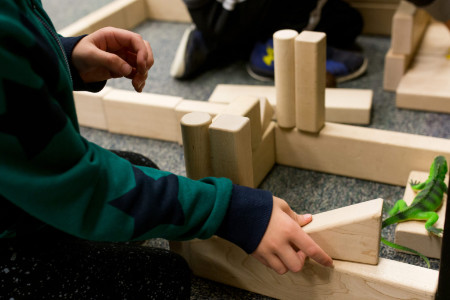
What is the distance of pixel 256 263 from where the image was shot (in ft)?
2.47

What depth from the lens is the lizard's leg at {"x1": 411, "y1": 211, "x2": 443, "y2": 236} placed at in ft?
2.58

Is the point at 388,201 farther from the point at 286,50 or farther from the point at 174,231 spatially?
the point at 174,231

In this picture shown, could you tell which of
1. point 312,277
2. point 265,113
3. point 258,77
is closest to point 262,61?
point 258,77

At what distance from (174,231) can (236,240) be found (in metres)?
0.08

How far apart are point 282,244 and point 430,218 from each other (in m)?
0.30

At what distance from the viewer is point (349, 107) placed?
1.15 metres

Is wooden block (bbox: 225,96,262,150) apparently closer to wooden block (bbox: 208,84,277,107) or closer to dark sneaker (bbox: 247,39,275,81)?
wooden block (bbox: 208,84,277,107)

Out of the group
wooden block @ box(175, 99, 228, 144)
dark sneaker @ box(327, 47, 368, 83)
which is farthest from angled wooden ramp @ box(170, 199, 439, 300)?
dark sneaker @ box(327, 47, 368, 83)

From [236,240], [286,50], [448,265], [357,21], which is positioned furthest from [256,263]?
[357,21]

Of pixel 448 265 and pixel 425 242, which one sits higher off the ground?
pixel 448 265

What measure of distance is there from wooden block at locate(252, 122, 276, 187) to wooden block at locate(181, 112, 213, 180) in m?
0.21

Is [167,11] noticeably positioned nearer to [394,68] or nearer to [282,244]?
[394,68]

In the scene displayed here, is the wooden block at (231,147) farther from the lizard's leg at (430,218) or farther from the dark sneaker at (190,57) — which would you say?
the dark sneaker at (190,57)

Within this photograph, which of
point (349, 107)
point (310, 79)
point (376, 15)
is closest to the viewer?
point (310, 79)
